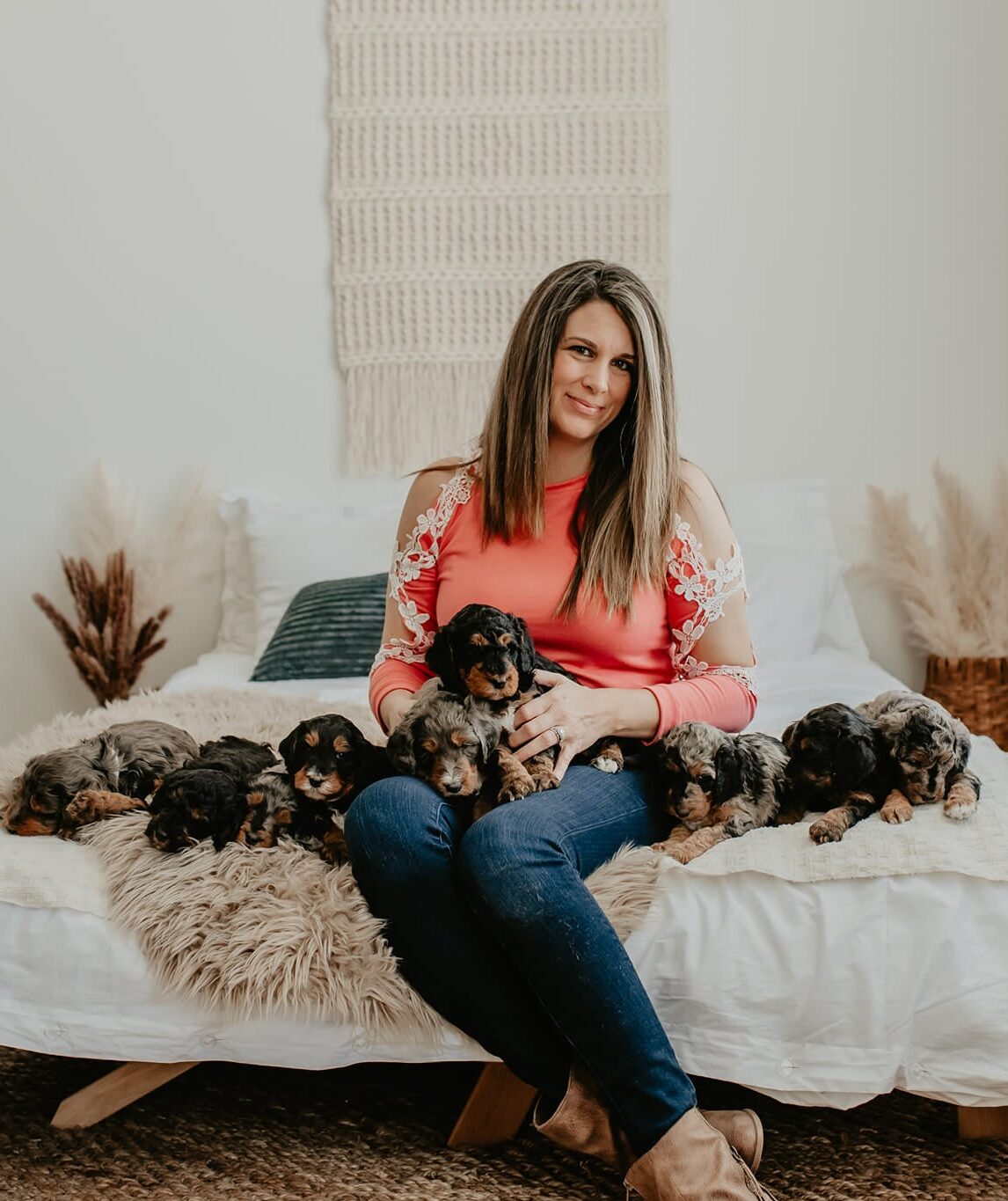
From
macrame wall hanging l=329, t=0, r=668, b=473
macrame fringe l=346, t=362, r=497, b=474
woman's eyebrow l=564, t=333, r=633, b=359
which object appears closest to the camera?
woman's eyebrow l=564, t=333, r=633, b=359

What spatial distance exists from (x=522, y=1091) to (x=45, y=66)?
116 inches

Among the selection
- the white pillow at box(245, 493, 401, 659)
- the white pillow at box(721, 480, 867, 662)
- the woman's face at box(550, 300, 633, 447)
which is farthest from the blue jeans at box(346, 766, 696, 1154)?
the white pillow at box(245, 493, 401, 659)

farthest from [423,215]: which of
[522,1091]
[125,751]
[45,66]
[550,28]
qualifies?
[522,1091]

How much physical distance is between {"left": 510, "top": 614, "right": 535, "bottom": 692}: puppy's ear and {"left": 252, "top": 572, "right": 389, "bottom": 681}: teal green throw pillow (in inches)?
44.4

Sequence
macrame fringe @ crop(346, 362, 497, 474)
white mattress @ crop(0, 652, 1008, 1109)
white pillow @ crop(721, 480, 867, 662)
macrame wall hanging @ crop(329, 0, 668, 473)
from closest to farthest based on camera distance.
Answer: white mattress @ crop(0, 652, 1008, 1109) → white pillow @ crop(721, 480, 867, 662) → macrame wall hanging @ crop(329, 0, 668, 473) → macrame fringe @ crop(346, 362, 497, 474)

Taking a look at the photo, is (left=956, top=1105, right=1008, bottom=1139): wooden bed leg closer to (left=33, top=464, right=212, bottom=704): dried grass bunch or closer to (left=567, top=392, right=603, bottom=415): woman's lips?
(left=567, top=392, right=603, bottom=415): woman's lips

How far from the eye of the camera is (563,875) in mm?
1363

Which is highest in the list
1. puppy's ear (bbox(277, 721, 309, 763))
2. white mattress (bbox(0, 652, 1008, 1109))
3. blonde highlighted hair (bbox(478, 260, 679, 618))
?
blonde highlighted hair (bbox(478, 260, 679, 618))

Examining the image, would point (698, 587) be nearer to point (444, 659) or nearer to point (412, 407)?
point (444, 659)

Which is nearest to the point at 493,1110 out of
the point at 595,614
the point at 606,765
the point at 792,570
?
the point at 606,765

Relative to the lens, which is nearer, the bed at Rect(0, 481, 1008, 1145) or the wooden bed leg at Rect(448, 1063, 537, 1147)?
Answer: the bed at Rect(0, 481, 1008, 1145)

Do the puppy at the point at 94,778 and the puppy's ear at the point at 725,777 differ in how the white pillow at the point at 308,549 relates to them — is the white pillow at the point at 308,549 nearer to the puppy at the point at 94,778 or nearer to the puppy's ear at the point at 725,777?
the puppy at the point at 94,778

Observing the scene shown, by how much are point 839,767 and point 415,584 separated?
70 cm

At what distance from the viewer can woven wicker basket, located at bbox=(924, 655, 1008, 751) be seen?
3037mm
